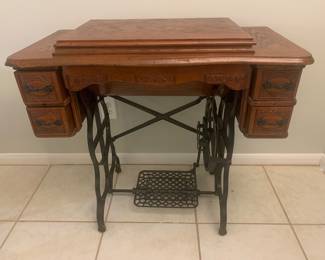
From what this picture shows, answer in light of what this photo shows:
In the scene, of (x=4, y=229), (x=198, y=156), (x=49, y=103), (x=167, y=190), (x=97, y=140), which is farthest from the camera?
(x=198, y=156)

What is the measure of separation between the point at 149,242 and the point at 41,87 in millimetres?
735

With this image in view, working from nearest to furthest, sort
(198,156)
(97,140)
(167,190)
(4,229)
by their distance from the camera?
1. (97,140)
2. (4,229)
3. (167,190)
4. (198,156)

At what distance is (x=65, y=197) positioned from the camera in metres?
1.36

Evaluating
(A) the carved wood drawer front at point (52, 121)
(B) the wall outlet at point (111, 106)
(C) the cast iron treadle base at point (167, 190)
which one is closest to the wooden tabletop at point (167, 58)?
(A) the carved wood drawer front at point (52, 121)

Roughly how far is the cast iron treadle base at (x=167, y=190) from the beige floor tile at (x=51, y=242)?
26 centimetres

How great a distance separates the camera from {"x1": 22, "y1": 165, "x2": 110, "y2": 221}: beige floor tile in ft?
4.10

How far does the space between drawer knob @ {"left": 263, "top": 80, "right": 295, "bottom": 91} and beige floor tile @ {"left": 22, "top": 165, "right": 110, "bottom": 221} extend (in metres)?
0.91

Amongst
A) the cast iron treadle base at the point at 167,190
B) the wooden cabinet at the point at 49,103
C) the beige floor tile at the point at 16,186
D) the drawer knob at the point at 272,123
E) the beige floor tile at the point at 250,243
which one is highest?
the wooden cabinet at the point at 49,103

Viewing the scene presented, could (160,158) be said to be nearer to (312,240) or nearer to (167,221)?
(167,221)

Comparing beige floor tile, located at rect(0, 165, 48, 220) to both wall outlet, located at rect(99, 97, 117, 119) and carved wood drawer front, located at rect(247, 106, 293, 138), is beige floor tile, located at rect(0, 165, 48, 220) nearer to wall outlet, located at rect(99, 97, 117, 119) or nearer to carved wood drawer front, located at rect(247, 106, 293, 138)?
wall outlet, located at rect(99, 97, 117, 119)

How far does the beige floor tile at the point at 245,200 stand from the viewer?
1213mm

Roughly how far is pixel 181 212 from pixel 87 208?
449 millimetres

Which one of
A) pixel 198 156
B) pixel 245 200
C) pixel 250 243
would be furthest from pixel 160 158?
pixel 250 243

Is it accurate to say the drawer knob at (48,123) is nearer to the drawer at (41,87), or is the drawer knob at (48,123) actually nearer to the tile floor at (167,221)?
the drawer at (41,87)
